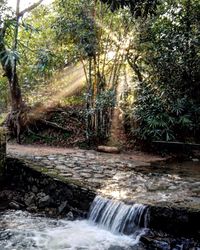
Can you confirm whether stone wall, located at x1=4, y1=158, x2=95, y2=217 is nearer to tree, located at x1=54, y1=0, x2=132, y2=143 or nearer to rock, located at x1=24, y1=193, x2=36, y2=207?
rock, located at x1=24, y1=193, x2=36, y2=207

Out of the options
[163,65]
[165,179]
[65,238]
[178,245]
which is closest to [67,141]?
[163,65]

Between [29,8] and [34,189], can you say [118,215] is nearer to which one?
[34,189]

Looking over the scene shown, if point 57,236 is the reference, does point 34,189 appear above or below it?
above

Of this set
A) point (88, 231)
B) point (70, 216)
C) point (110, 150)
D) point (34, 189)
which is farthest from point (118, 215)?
point (110, 150)

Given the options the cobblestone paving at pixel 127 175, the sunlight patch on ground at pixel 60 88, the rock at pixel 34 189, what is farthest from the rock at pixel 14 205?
the sunlight patch on ground at pixel 60 88

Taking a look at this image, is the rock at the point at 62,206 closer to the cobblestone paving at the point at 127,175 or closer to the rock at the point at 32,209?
the cobblestone paving at the point at 127,175

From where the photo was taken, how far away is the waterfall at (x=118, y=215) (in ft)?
17.9

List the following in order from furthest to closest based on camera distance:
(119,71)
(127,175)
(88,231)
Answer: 1. (119,71)
2. (127,175)
3. (88,231)

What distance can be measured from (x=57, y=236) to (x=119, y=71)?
6842 millimetres

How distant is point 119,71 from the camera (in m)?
11.5

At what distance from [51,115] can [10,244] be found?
25.6ft

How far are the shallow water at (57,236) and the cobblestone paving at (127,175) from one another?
63cm

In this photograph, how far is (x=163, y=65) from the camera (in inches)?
429

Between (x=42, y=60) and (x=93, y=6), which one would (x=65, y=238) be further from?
(x=93, y=6)
